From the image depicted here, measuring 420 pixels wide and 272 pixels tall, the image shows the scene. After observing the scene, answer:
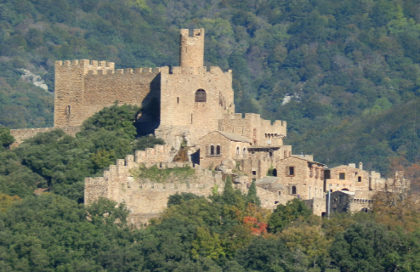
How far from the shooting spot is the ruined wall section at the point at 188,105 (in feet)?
237

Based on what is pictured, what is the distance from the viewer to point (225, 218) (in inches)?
2596

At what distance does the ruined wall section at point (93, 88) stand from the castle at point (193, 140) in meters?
0.05

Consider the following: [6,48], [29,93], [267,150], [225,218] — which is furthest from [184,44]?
[6,48]

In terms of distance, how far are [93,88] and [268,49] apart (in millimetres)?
79472

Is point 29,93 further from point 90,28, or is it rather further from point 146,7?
point 146,7

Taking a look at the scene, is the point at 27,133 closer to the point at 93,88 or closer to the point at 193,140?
the point at 93,88

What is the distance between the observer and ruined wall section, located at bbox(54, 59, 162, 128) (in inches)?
2972

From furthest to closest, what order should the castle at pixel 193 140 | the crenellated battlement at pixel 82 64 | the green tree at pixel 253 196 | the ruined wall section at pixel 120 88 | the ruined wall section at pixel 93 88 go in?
the crenellated battlement at pixel 82 64
the ruined wall section at pixel 93 88
the ruined wall section at pixel 120 88
the green tree at pixel 253 196
the castle at pixel 193 140

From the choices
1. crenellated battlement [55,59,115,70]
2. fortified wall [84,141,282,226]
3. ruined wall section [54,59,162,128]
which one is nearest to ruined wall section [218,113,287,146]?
ruined wall section [54,59,162,128]

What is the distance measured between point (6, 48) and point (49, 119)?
72.0 ft

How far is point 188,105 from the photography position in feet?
238

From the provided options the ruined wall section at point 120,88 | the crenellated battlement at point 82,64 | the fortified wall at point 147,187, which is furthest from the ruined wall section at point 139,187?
the crenellated battlement at point 82,64

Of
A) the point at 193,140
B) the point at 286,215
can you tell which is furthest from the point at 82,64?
the point at 286,215

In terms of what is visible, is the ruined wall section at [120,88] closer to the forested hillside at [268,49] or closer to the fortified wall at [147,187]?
the fortified wall at [147,187]
